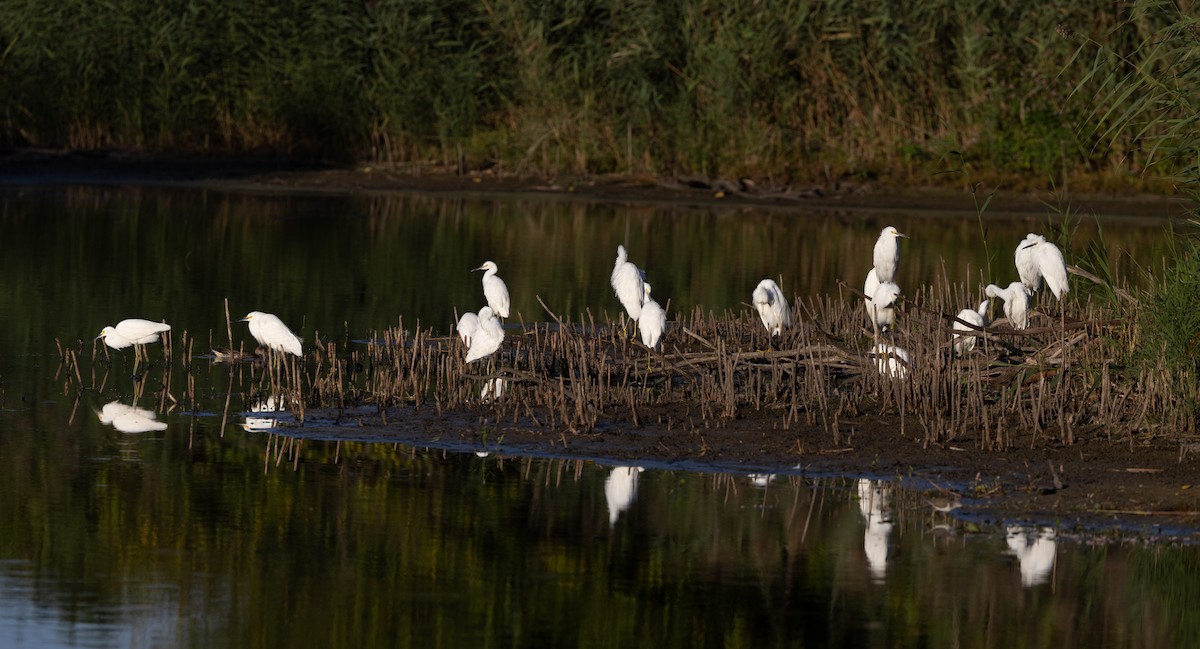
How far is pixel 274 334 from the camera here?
37.4 feet

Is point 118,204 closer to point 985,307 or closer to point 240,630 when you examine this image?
point 985,307

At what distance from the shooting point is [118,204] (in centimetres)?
2425

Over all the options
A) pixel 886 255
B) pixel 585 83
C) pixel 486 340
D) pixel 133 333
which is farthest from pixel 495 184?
pixel 486 340

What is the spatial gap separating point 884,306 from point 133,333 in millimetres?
4691

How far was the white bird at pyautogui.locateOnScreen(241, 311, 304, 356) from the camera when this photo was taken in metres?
11.4

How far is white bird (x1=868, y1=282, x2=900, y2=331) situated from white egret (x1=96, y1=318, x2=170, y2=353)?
4385mm

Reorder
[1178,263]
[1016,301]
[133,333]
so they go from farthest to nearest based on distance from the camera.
Answer: [1016,301] < [133,333] < [1178,263]

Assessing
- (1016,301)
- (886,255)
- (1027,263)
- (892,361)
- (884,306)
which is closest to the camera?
(892,361)

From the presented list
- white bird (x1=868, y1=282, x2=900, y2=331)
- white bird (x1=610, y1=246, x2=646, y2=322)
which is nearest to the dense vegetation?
white bird (x1=868, y1=282, x2=900, y2=331)

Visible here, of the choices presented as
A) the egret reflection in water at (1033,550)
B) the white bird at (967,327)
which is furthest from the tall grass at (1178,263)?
the egret reflection in water at (1033,550)

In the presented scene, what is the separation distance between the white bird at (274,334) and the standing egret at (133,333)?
560mm

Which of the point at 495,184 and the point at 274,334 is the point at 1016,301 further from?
the point at 495,184

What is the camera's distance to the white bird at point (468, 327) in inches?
448

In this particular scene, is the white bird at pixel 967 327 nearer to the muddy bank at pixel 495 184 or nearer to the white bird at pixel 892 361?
the white bird at pixel 892 361
